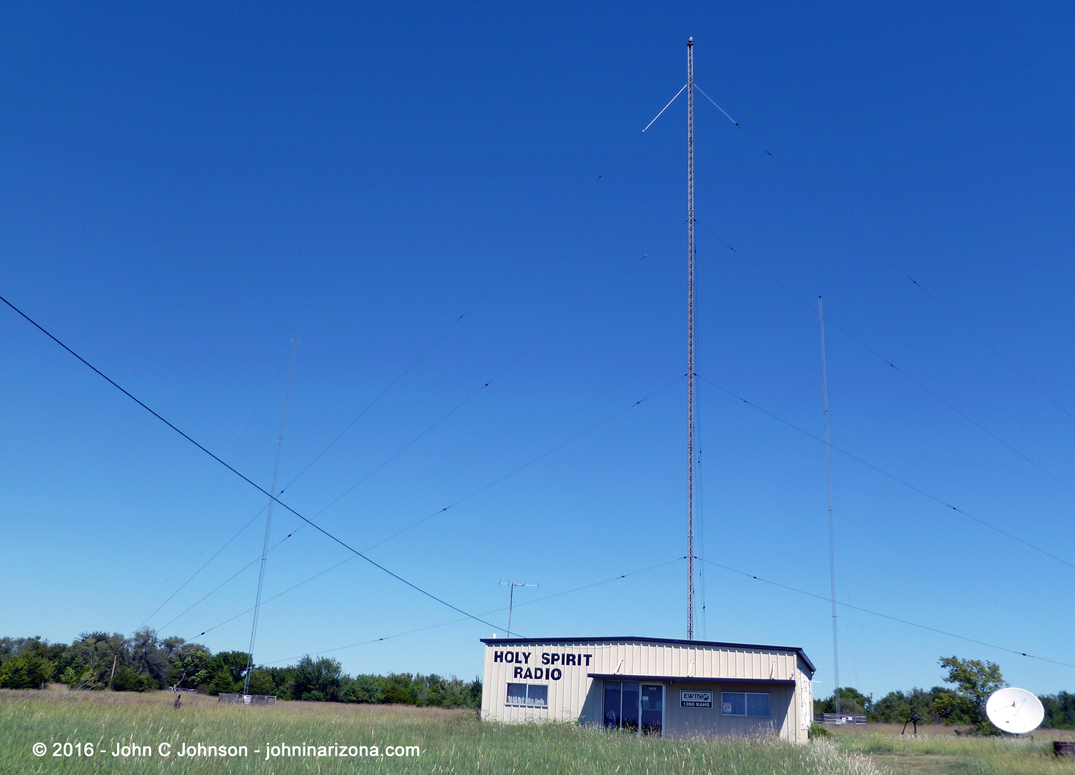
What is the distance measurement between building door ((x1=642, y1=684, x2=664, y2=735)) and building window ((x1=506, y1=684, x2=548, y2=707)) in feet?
11.1

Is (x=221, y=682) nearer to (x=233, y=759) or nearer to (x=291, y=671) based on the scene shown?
(x=291, y=671)

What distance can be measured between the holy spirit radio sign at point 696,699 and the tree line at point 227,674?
2617 cm

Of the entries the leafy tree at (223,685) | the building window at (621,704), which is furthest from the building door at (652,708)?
the leafy tree at (223,685)

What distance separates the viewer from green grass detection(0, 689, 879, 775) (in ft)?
35.3

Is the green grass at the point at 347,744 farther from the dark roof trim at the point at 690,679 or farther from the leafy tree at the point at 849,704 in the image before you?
the leafy tree at the point at 849,704

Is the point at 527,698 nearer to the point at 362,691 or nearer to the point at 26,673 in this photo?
the point at 26,673

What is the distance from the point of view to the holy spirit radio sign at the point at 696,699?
23953 mm

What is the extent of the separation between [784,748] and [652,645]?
24.0 ft

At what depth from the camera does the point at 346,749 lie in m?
13.6

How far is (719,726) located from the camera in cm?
2361

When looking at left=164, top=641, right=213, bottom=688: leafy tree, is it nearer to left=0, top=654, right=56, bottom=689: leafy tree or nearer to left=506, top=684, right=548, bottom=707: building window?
left=0, top=654, right=56, bottom=689: leafy tree

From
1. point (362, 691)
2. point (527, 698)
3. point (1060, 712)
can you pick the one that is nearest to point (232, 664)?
point (362, 691)

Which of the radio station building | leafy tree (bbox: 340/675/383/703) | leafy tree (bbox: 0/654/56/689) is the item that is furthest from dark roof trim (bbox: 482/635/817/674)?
leafy tree (bbox: 340/675/383/703)

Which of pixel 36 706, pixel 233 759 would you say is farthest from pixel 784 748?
pixel 36 706
